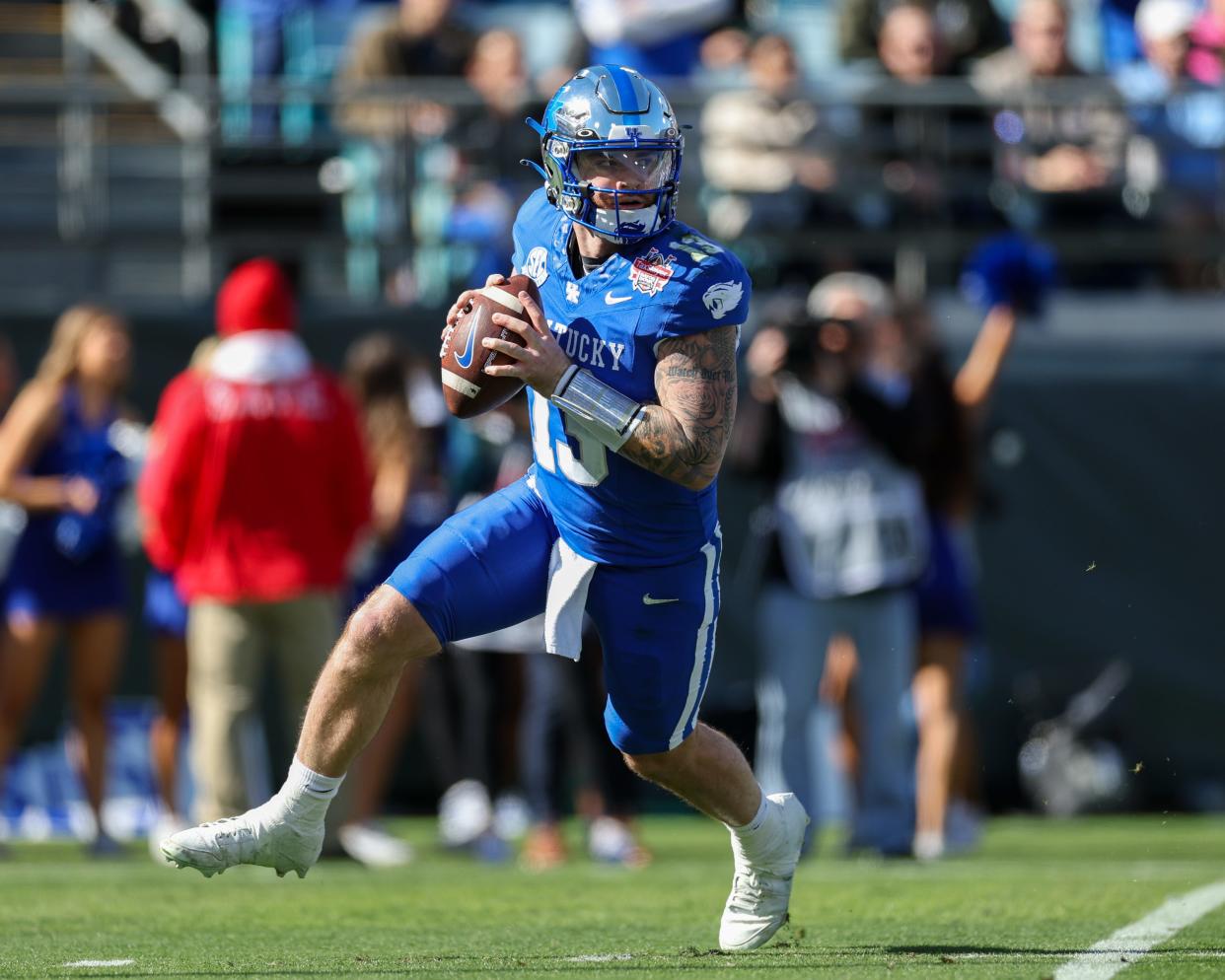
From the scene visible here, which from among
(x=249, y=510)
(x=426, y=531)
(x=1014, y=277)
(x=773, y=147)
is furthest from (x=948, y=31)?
(x=249, y=510)

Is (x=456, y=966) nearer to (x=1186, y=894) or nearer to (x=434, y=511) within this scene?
(x=1186, y=894)

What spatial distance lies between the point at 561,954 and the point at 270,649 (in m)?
3.67

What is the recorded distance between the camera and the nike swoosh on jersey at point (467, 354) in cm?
515

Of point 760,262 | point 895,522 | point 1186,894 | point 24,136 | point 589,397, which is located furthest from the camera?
point 24,136

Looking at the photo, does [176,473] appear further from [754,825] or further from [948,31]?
[948,31]

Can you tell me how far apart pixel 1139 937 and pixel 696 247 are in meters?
2.17

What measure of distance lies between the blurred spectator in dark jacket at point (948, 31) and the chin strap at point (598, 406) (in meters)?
8.03

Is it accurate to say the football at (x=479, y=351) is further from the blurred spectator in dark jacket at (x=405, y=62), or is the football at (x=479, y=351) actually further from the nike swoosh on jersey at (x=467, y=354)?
the blurred spectator in dark jacket at (x=405, y=62)

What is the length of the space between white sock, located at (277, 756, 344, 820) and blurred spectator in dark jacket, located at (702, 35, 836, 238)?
689 centimetres

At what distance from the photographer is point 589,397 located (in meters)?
5.01

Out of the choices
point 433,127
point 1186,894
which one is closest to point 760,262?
point 433,127

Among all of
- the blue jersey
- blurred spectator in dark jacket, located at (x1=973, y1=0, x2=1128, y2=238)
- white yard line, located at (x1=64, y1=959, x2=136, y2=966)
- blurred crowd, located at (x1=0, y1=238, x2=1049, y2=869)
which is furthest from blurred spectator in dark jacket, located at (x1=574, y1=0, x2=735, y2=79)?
white yard line, located at (x1=64, y1=959, x2=136, y2=966)

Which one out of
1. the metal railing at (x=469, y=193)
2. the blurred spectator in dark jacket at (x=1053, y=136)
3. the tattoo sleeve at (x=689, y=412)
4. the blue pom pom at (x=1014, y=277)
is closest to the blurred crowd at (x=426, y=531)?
the blue pom pom at (x=1014, y=277)

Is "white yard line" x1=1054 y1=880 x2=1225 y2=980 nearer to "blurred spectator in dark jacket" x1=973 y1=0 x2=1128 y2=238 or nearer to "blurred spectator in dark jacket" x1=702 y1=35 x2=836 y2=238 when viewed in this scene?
"blurred spectator in dark jacket" x1=702 y1=35 x2=836 y2=238
